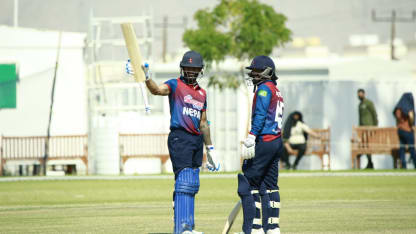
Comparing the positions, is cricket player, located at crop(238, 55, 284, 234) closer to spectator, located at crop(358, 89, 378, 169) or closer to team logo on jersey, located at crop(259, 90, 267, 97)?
team logo on jersey, located at crop(259, 90, 267, 97)

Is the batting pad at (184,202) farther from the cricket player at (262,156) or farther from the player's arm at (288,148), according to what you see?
the player's arm at (288,148)

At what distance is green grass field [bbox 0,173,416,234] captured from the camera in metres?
12.1

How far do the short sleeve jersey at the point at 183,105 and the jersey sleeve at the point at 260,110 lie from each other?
62 centimetres

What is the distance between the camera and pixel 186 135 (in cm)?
1023

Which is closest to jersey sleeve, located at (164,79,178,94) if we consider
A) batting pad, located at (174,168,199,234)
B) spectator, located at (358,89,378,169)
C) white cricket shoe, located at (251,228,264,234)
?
batting pad, located at (174,168,199,234)

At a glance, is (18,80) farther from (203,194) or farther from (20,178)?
(203,194)

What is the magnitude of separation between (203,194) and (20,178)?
839 cm

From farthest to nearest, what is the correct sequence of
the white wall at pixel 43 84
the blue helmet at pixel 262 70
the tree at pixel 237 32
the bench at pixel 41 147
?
1. the tree at pixel 237 32
2. the white wall at pixel 43 84
3. the bench at pixel 41 147
4. the blue helmet at pixel 262 70

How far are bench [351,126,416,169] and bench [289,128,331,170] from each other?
3.58ft

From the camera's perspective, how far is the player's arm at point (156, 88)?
381 inches

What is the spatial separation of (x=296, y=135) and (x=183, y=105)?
18.5 m

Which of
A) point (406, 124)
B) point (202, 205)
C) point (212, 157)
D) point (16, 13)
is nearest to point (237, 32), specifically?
point (16, 13)

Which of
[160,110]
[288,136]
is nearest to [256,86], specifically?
[288,136]

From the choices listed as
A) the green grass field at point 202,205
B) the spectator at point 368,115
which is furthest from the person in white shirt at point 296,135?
the green grass field at point 202,205
